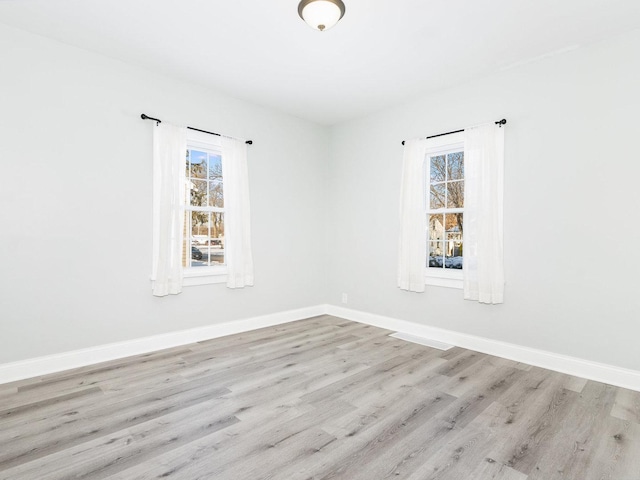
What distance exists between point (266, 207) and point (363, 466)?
3.41 meters

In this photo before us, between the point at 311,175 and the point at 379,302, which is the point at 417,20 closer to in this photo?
the point at 311,175

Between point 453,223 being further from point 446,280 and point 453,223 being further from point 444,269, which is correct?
point 446,280

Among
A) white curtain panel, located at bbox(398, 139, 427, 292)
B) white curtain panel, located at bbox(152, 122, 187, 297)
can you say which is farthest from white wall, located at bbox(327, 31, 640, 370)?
white curtain panel, located at bbox(152, 122, 187, 297)

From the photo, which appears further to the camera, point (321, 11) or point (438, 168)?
point (438, 168)

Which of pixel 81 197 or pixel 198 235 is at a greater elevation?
pixel 81 197

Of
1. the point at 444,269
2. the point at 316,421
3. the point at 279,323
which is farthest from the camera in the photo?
the point at 279,323

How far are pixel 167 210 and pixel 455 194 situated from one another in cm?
320

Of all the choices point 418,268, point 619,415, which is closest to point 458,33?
point 418,268

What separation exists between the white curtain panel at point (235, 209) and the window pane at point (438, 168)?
2.28 metres

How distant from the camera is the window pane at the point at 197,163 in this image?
13.5ft

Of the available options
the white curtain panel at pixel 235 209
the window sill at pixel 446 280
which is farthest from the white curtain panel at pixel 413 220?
the white curtain panel at pixel 235 209

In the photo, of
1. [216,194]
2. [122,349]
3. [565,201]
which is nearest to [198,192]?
[216,194]

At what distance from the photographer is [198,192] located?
4117 mm

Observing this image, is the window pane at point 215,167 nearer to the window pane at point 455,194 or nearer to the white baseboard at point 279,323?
the white baseboard at point 279,323
